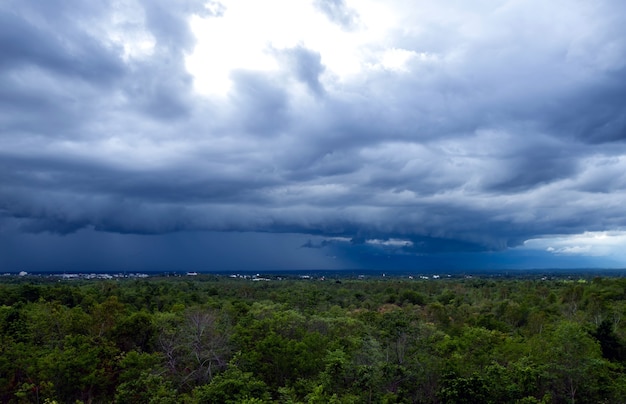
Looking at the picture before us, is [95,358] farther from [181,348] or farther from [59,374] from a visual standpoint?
[181,348]

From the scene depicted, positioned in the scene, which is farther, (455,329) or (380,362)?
(455,329)

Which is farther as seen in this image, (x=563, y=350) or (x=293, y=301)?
(x=293, y=301)

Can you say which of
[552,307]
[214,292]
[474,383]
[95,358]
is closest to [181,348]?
[95,358]

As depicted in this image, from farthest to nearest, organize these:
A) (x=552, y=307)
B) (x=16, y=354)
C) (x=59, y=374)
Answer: (x=552, y=307) < (x=16, y=354) < (x=59, y=374)

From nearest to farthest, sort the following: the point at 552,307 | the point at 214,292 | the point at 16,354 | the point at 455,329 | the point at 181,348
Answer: the point at 16,354, the point at 181,348, the point at 455,329, the point at 552,307, the point at 214,292

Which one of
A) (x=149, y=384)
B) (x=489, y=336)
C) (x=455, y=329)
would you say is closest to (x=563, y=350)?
(x=489, y=336)

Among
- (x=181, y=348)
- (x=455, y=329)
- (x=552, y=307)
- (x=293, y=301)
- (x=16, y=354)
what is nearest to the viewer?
(x=16, y=354)

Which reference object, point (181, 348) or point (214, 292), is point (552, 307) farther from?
point (214, 292)

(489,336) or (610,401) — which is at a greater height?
(489,336)

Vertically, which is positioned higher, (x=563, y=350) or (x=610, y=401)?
(x=563, y=350)
